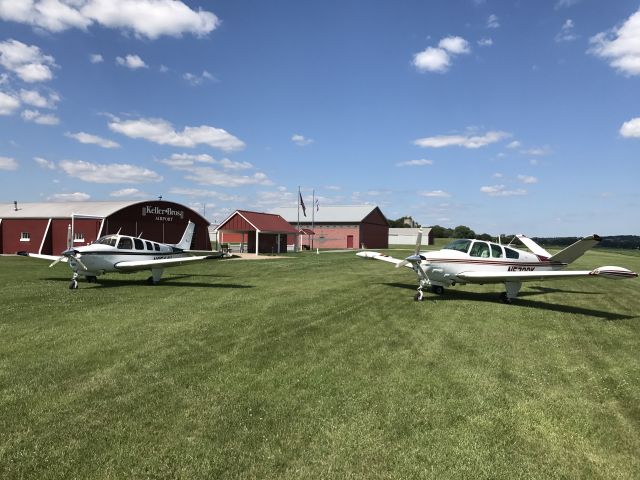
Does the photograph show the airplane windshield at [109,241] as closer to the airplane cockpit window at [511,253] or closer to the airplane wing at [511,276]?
the airplane wing at [511,276]

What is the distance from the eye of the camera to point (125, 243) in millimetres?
20406

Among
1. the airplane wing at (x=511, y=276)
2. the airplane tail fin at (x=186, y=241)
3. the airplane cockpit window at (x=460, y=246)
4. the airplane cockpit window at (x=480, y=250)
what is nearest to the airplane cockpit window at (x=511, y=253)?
→ the airplane cockpit window at (x=480, y=250)

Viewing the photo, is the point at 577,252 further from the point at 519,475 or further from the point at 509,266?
the point at 519,475

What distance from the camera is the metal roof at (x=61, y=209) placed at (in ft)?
142

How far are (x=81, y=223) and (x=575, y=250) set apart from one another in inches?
1613

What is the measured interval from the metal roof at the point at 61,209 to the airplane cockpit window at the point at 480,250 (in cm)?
3497

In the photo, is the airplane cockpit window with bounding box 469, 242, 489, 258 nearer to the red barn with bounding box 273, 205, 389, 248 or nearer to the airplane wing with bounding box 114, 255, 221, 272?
the airplane wing with bounding box 114, 255, 221, 272

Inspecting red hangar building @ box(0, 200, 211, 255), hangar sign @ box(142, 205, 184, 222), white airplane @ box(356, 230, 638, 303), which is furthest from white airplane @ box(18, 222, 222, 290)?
hangar sign @ box(142, 205, 184, 222)

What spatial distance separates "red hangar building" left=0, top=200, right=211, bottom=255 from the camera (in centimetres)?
4175

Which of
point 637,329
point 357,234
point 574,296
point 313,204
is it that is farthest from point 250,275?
point 357,234

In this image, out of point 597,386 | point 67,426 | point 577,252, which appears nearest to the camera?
point 67,426

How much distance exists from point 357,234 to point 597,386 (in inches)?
2656

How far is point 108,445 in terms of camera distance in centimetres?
497

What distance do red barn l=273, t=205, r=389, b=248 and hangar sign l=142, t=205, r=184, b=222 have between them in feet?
80.2
